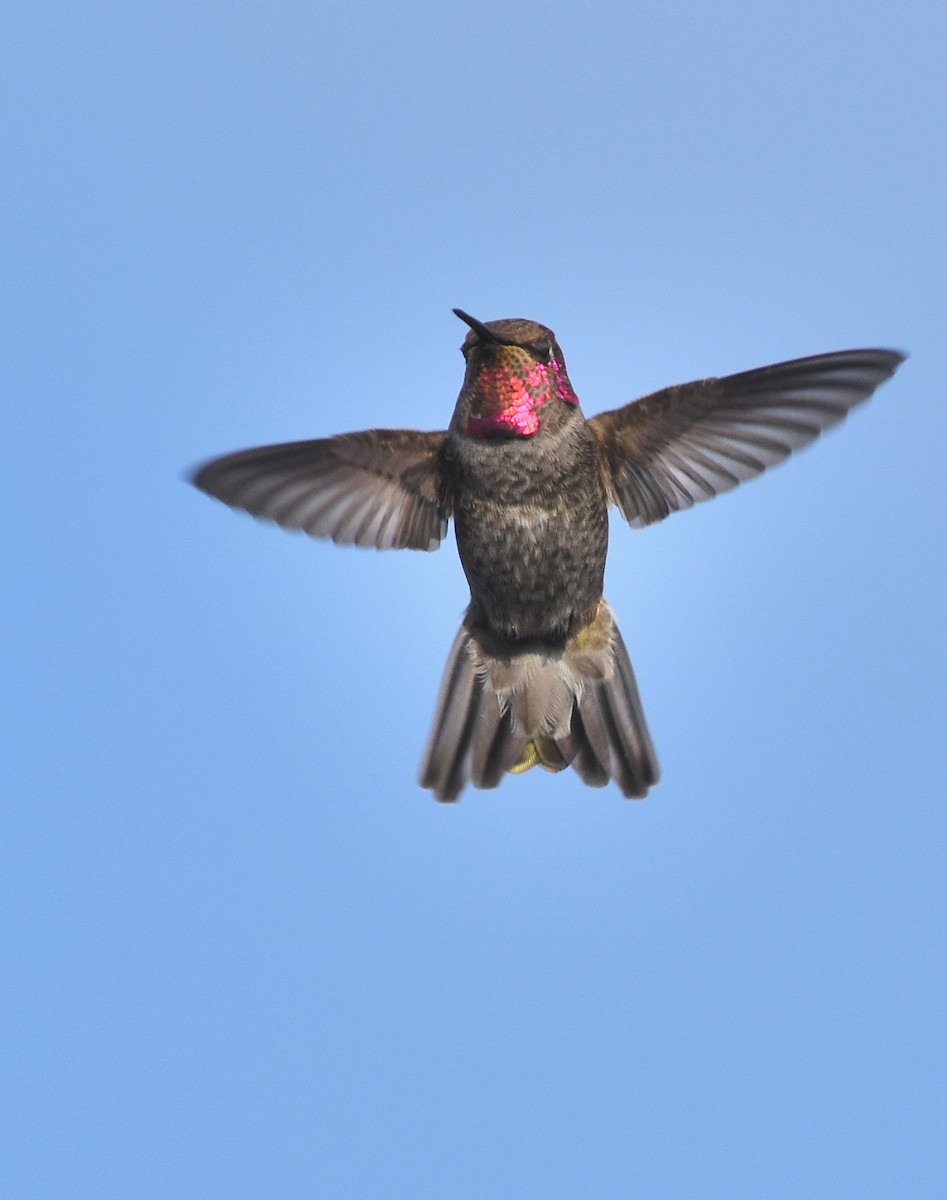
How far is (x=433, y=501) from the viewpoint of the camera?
220 inches

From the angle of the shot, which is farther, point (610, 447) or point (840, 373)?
point (610, 447)

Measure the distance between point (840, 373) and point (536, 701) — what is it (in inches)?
80.1

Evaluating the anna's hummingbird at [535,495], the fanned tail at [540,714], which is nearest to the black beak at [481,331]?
the anna's hummingbird at [535,495]

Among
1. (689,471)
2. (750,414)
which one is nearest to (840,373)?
(750,414)

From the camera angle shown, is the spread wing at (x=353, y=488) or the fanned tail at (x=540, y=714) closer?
the spread wing at (x=353, y=488)

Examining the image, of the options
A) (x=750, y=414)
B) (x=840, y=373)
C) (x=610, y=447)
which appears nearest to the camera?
(x=840, y=373)

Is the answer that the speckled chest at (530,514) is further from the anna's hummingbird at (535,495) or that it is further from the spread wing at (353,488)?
the spread wing at (353,488)

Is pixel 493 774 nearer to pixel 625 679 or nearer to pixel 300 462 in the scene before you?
pixel 625 679

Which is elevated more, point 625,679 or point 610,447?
point 610,447

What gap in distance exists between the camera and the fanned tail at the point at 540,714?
592cm

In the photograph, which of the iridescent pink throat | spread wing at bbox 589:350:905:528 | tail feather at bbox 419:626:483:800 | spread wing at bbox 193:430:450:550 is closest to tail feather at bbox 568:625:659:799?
tail feather at bbox 419:626:483:800

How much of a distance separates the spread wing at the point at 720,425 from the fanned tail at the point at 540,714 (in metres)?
→ 0.75

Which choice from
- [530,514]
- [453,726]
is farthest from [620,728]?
[530,514]

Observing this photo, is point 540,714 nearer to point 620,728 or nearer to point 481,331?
point 620,728
